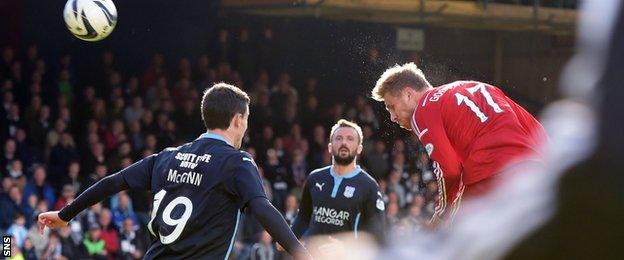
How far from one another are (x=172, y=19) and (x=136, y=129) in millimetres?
5593

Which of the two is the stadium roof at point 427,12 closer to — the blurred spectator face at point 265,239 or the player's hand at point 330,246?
the blurred spectator face at point 265,239

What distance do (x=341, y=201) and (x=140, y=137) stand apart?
352 inches

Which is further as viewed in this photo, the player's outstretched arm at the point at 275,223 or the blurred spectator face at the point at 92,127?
the blurred spectator face at the point at 92,127

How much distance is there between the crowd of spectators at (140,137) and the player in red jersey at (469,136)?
30.8 feet

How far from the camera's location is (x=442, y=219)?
6133mm

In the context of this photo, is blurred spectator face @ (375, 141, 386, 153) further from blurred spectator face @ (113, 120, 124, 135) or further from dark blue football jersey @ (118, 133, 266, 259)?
dark blue football jersey @ (118, 133, 266, 259)

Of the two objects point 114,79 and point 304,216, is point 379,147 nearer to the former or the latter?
point 114,79

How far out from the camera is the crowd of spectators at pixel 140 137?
644 inches

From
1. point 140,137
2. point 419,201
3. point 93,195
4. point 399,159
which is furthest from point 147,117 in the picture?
point 93,195

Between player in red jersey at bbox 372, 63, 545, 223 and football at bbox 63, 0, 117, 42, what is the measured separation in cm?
552

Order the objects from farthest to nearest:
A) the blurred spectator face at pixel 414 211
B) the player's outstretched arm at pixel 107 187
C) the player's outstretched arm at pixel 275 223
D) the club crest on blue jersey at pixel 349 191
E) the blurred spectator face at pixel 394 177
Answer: the blurred spectator face at pixel 394 177 < the blurred spectator face at pixel 414 211 < the club crest on blue jersey at pixel 349 191 < the player's outstretched arm at pixel 107 187 < the player's outstretched arm at pixel 275 223

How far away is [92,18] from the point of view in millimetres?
11172

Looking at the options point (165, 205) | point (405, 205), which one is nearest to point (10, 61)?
point (405, 205)

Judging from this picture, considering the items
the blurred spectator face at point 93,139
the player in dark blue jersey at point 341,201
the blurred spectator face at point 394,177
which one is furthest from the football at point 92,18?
the blurred spectator face at point 394,177
